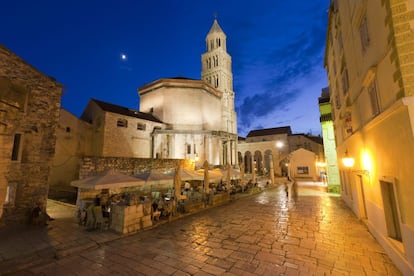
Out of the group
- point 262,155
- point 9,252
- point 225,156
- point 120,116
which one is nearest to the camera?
point 9,252

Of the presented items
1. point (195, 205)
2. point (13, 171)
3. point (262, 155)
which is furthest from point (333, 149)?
point (262, 155)

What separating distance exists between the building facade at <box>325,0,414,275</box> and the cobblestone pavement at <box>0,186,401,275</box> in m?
0.91

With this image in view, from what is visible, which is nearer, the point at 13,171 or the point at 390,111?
the point at 390,111

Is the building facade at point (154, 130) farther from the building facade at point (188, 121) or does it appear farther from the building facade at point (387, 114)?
the building facade at point (387, 114)

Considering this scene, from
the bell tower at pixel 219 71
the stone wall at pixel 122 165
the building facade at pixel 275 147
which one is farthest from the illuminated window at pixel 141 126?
the building facade at pixel 275 147

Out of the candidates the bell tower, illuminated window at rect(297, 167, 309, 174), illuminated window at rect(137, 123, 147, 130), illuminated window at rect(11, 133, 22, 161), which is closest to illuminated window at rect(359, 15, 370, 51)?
illuminated window at rect(11, 133, 22, 161)

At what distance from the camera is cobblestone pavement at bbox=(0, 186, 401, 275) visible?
16.5 ft

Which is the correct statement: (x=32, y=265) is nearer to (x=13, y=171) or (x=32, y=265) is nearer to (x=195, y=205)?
(x=13, y=171)

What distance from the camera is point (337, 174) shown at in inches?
721

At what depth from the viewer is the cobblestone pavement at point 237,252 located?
504 centimetres

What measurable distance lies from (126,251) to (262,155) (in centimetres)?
4863

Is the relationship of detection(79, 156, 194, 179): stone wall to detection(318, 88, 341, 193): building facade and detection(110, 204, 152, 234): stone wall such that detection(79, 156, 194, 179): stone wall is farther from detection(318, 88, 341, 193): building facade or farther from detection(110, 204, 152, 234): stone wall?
detection(318, 88, 341, 193): building facade

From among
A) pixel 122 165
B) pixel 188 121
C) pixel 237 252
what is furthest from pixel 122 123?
pixel 237 252

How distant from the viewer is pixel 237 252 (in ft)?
19.9
